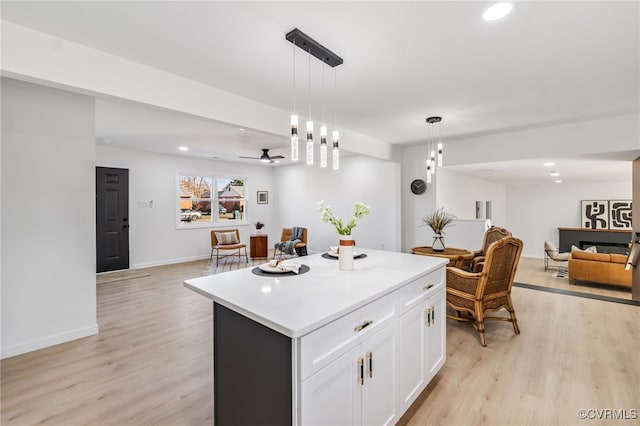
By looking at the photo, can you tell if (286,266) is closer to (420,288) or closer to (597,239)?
(420,288)

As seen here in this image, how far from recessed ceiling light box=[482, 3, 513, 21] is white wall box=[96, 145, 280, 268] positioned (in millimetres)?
6545

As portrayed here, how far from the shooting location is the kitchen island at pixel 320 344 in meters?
1.19

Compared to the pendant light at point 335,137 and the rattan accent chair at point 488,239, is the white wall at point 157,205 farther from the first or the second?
the rattan accent chair at point 488,239

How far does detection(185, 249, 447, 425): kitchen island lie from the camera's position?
3.91 ft

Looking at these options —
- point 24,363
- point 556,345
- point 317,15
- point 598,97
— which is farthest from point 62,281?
point 598,97

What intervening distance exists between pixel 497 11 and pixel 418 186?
13.3 ft

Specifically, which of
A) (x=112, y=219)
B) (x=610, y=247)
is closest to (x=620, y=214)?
(x=610, y=247)

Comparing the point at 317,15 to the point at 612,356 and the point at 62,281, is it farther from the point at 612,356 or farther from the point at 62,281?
the point at 612,356

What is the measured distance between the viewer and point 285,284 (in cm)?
175

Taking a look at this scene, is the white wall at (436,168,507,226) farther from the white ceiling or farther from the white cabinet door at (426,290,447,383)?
the white cabinet door at (426,290,447,383)

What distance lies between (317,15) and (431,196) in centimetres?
438

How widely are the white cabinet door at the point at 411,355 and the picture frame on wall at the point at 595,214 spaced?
8914 millimetres

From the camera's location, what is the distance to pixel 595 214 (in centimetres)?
788

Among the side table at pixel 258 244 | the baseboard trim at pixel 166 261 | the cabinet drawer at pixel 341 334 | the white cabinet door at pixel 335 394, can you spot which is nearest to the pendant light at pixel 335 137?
Answer: the cabinet drawer at pixel 341 334
